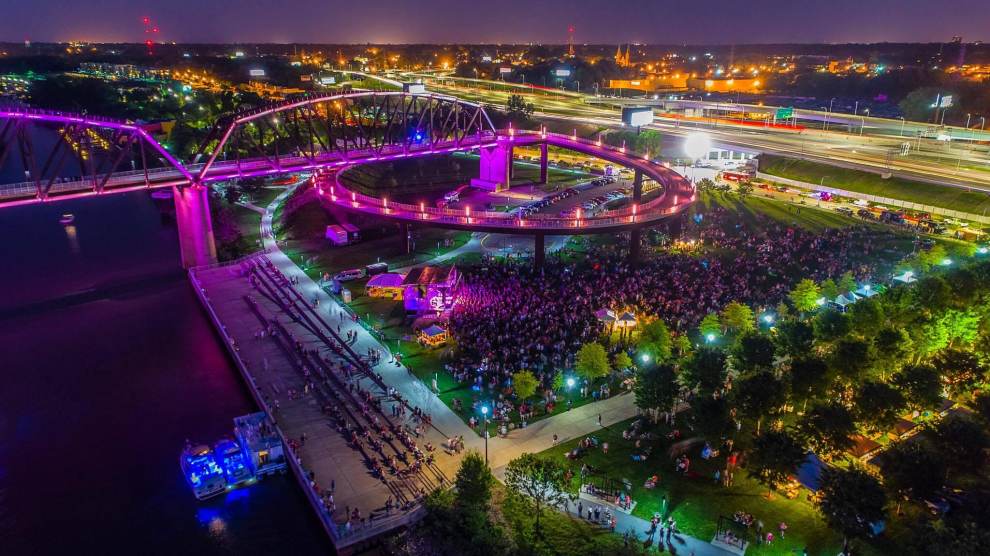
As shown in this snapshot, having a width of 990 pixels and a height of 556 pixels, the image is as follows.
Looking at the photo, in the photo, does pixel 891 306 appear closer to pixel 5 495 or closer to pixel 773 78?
pixel 5 495

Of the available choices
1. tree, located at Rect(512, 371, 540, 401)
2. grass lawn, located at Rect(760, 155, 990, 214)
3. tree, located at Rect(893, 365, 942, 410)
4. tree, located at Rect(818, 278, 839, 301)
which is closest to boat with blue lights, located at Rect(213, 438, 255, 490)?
tree, located at Rect(512, 371, 540, 401)

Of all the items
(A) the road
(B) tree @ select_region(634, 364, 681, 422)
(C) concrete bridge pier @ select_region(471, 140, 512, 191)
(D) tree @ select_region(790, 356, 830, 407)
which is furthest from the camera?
(C) concrete bridge pier @ select_region(471, 140, 512, 191)

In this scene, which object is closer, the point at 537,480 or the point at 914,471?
the point at 914,471

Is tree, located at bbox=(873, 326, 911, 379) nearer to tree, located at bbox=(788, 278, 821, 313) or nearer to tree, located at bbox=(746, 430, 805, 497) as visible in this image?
tree, located at bbox=(788, 278, 821, 313)

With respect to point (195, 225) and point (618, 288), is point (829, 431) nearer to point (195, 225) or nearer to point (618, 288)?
point (618, 288)

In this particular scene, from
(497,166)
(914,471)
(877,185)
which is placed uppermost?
(497,166)

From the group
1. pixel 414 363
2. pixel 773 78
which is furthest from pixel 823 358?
pixel 773 78

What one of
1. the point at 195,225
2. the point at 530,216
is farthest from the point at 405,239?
the point at 195,225
